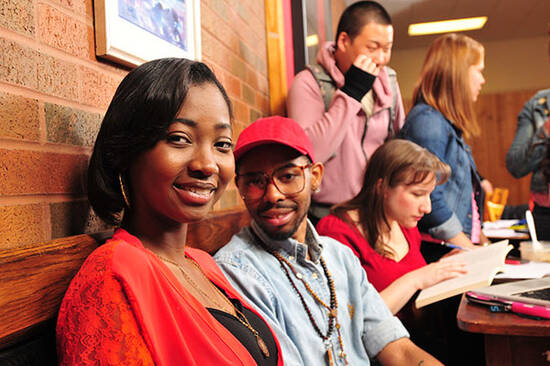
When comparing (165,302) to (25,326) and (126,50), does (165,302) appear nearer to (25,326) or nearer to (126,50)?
(25,326)

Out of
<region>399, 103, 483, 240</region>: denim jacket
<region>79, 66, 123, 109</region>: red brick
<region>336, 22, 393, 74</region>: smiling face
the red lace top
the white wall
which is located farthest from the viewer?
the white wall

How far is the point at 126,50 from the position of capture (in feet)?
3.58

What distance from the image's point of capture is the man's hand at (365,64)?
78.1 inches

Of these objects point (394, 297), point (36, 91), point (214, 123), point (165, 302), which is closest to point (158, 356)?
point (165, 302)

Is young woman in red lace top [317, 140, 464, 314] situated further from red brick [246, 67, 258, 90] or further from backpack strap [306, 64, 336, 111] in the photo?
red brick [246, 67, 258, 90]

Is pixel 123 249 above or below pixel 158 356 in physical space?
above

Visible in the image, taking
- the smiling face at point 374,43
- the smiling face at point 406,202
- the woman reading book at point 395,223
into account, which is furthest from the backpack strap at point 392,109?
the smiling face at point 406,202

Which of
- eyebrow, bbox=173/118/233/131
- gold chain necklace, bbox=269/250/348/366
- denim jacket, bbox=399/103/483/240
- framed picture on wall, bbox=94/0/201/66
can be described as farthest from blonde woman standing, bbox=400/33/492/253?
eyebrow, bbox=173/118/233/131

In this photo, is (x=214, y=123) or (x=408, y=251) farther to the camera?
(x=408, y=251)

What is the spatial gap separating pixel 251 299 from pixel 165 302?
42cm

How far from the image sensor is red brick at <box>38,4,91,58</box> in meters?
0.86

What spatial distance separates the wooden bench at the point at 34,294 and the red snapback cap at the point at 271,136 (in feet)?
1.59

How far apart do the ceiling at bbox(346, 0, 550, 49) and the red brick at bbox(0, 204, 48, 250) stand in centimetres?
485

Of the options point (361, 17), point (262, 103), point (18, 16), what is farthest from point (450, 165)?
point (18, 16)
